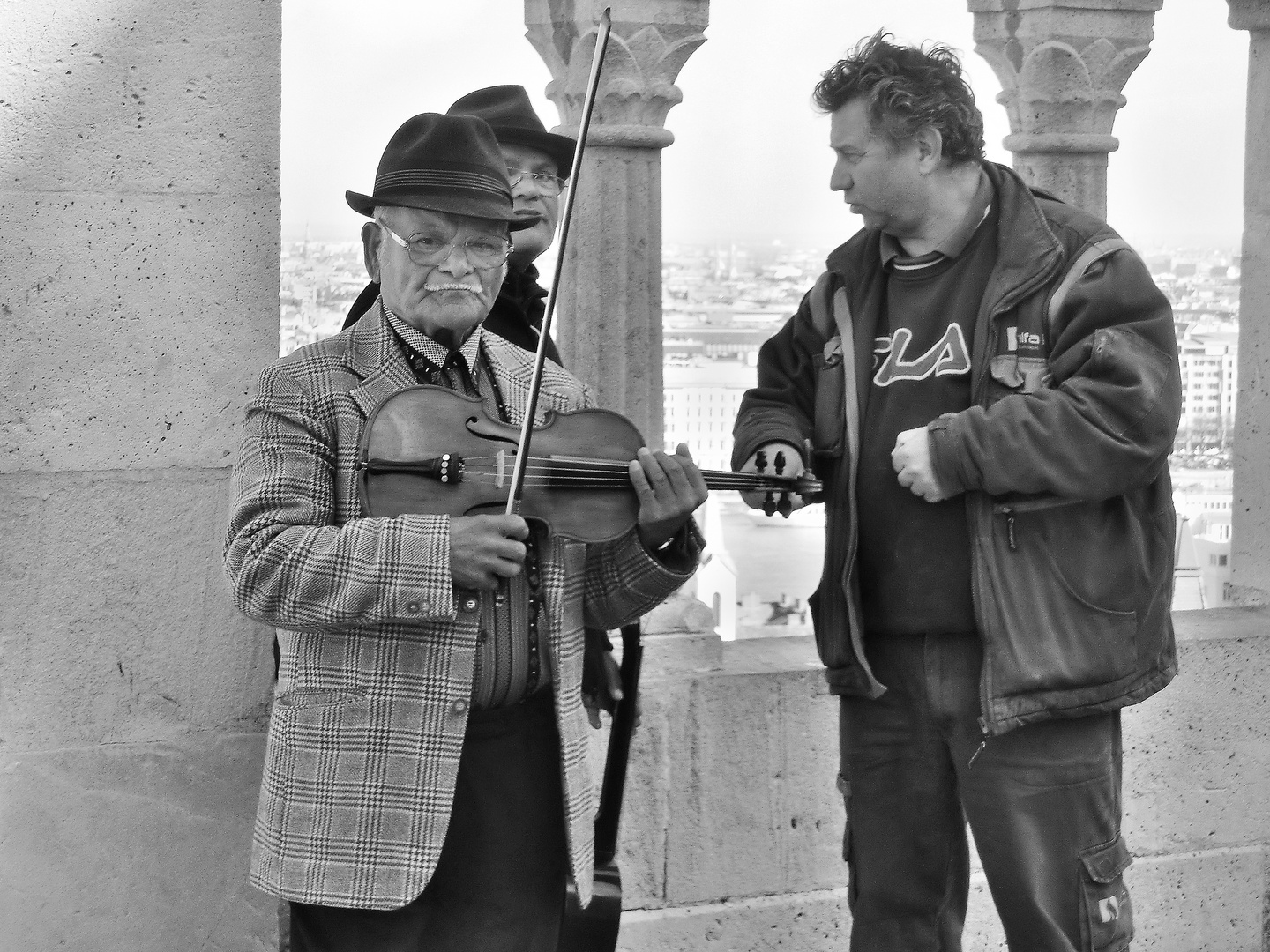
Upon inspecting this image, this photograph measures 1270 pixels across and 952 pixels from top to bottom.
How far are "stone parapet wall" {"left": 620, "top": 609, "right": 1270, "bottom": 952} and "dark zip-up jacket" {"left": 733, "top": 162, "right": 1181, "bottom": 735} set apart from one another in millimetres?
761

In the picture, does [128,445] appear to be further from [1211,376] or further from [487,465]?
[1211,376]

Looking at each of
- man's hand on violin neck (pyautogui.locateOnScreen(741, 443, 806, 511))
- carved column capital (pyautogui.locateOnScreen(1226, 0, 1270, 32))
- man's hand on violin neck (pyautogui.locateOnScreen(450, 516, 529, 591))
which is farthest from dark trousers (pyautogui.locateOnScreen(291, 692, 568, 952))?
carved column capital (pyautogui.locateOnScreen(1226, 0, 1270, 32))

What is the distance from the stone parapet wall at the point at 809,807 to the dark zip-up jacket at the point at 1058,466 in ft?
2.50

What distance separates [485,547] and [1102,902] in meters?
1.21

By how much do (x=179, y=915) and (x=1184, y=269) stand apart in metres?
2.69

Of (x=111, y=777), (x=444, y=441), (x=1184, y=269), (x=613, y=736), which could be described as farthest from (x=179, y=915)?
(x=1184, y=269)

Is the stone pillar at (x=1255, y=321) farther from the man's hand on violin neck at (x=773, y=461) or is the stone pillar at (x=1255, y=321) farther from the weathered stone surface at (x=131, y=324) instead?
the weathered stone surface at (x=131, y=324)

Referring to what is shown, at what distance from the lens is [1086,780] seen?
2.57 m

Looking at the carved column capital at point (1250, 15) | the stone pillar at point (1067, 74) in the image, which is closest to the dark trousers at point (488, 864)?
the stone pillar at point (1067, 74)

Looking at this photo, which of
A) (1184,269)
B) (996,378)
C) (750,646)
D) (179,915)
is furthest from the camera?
(1184,269)

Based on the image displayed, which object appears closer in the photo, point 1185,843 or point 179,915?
point 179,915

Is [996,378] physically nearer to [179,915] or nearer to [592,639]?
[592,639]

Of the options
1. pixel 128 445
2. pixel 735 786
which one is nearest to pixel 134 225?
pixel 128 445

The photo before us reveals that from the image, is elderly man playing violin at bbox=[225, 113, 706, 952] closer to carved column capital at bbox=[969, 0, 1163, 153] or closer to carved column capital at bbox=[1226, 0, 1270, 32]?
carved column capital at bbox=[969, 0, 1163, 153]
